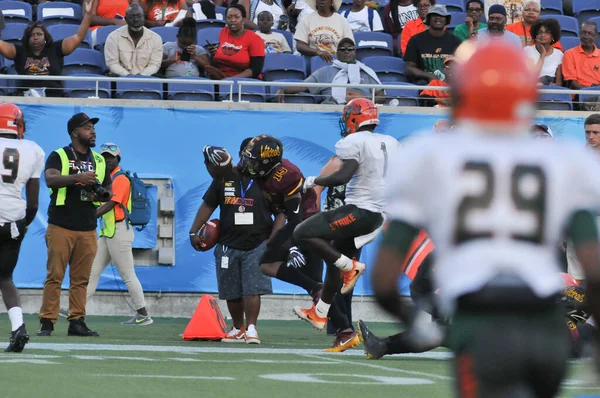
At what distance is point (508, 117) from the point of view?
320cm

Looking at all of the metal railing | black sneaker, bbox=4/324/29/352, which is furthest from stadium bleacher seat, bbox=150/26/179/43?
black sneaker, bbox=4/324/29/352

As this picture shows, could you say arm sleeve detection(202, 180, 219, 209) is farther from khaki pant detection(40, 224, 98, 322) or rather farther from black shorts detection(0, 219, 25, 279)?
black shorts detection(0, 219, 25, 279)

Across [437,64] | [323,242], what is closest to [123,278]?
[323,242]

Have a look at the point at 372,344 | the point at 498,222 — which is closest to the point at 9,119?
the point at 372,344

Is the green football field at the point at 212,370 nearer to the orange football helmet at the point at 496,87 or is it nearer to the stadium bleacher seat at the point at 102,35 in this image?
the orange football helmet at the point at 496,87

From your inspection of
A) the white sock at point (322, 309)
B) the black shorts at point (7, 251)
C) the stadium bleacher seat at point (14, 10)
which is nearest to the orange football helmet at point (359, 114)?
the white sock at point (322, 309)

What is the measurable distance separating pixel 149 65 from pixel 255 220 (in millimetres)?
4078

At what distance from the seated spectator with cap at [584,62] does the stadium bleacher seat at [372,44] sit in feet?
7.46

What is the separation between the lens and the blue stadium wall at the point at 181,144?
13586 millimetres

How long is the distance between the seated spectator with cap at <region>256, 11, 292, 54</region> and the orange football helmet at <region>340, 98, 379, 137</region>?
5736mm

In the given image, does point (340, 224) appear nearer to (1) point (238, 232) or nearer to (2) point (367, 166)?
(2) point (367, 166)

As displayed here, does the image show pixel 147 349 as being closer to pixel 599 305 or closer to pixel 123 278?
pixel 123 278

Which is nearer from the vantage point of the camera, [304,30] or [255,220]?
[255,220]

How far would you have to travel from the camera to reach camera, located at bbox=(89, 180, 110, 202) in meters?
10.7
